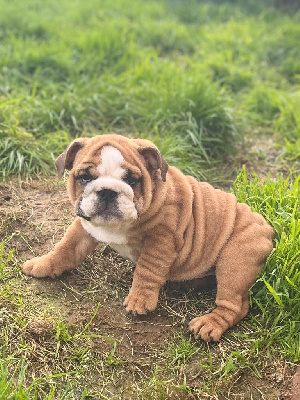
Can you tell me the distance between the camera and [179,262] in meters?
3.35

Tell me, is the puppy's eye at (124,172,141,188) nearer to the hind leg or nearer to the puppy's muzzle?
the puppy's muzzle

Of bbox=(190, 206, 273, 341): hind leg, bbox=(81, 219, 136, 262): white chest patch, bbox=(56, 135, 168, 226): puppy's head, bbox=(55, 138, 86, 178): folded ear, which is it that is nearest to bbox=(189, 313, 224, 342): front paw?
bbox=(190, 206, 273, 341): hind leg

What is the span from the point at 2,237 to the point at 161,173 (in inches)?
56.0

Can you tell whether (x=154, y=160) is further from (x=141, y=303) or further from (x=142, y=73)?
(x=142, y=73)

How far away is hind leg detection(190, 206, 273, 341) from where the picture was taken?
3.21 metres

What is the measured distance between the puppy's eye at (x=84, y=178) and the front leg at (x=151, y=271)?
534 millimetres

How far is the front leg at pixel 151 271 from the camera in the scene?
3.22m

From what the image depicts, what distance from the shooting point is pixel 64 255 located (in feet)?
11.4

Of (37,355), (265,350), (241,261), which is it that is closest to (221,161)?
(241,261)

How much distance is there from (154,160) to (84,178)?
0.44 meters

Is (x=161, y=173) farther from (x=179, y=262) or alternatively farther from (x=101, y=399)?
(x=101, y=399)

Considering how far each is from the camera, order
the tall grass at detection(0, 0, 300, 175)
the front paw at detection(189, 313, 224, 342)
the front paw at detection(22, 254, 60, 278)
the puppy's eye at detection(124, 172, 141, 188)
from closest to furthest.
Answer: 1. the puppy's eye at detection(124, 172, 141, 188)
2. the front paw at detection(189, 313, 224, 342)
3. the front paw at detection(22, 254, 60, 278)
4. the tall grass at detection(0, 0, 300, 175)

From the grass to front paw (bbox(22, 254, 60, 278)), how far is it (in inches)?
2.5

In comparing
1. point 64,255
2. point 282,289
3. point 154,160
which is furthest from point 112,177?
point 282,289
